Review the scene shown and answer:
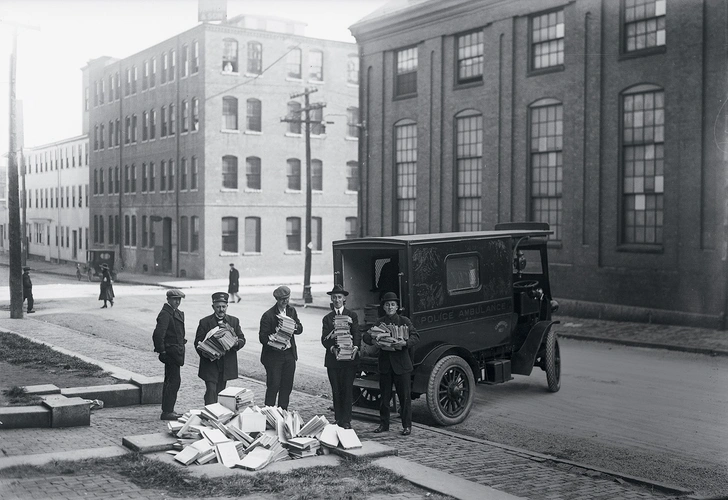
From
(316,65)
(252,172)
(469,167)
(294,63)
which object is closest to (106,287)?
(469,167)

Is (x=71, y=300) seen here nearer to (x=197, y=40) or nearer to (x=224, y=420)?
(x=197, y=40)

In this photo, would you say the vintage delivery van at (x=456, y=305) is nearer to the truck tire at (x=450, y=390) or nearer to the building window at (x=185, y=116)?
the truck tire at (x=450, y=390)

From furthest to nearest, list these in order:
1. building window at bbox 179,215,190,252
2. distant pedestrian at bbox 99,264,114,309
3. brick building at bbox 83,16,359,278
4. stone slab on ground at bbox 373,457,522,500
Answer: building window at bbox 179,215,190,252, brick building at bbox 83,16,359,278, distant pedestrian at bbox 99,264,114,309, stone slab on ground at bbox 373,457,522,500

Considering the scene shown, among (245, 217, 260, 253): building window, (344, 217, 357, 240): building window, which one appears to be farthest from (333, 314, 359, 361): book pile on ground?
(344, 217, 357, 240): building window

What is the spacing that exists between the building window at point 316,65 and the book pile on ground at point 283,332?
43422mm

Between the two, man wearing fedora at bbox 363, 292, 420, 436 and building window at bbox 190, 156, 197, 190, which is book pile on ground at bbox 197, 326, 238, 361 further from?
building window at bbox 190, 156, 197, 190

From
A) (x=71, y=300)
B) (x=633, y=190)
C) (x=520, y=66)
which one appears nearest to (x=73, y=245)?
(x=71, y=300)

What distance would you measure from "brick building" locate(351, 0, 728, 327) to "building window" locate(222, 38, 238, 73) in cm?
1633

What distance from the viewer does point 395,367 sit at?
10.8 metres

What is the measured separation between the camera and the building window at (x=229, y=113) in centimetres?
4941

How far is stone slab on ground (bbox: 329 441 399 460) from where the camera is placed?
9070mm

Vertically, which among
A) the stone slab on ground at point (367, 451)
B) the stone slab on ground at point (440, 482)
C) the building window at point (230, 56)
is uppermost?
the building window at point (230, 56)

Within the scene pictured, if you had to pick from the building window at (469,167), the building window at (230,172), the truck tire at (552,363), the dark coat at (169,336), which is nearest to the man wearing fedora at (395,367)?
the dark coat at (169,336)

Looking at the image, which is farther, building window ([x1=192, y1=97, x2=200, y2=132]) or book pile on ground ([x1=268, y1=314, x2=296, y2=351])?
building window ([x1=192, y1=97, x2=200, y2=132])
